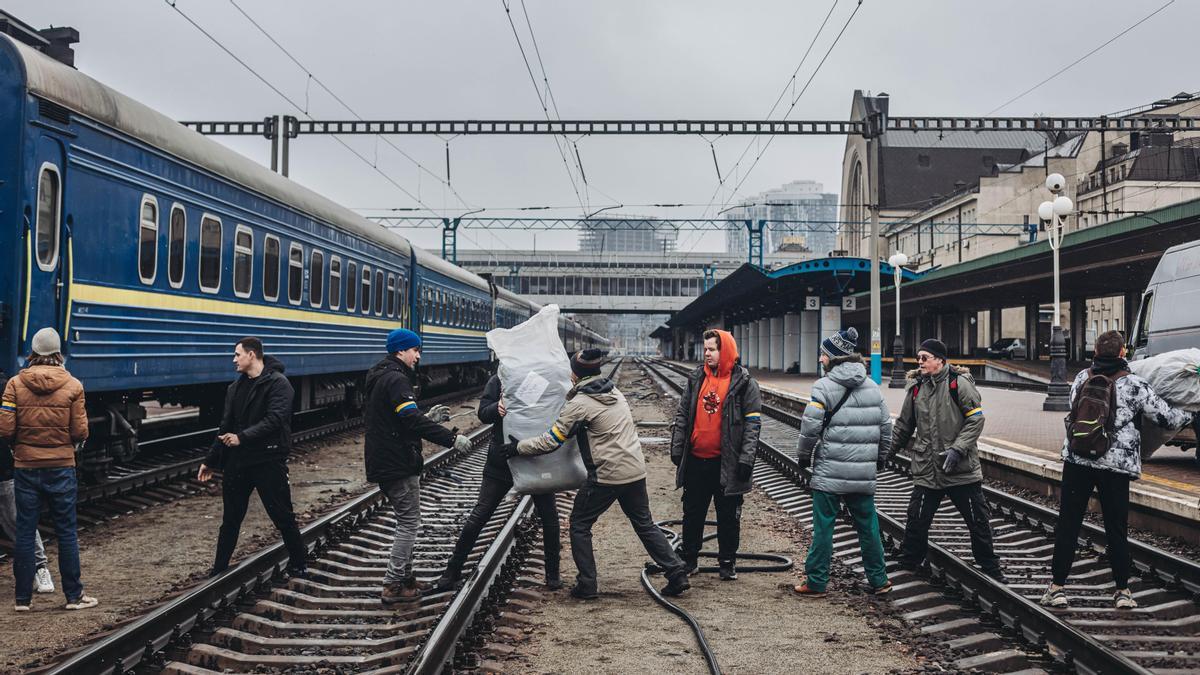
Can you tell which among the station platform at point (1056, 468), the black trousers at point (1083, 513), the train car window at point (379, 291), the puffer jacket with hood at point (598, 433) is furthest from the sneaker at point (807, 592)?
the train car window at point (379, 291)

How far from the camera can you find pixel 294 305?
51.6 feet

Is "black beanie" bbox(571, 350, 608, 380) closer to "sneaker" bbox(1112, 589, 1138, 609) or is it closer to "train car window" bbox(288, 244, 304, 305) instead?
"sneaker" bbox(1112, 589, 1138, 609)

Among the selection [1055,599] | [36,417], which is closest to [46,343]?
[36,417]

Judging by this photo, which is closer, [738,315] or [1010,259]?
[1010,259]

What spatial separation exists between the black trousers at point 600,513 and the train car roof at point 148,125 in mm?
5627

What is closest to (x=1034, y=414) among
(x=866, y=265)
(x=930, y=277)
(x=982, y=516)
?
(x=866, y=265)

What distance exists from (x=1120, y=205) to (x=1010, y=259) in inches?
1155

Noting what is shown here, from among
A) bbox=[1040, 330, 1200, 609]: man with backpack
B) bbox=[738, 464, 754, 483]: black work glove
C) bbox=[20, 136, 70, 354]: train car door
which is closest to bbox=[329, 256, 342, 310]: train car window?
bbox=[20, 136, 70, 354]: train car door

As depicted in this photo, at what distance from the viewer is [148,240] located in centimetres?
1116

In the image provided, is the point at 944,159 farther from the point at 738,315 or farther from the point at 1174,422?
the point at 1174,422

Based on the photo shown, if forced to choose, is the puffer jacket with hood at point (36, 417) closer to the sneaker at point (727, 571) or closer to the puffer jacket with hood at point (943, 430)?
the sneaker at point (727, 571)

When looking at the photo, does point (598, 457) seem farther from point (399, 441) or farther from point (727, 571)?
point (727, 571)

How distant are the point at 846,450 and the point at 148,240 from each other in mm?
7362

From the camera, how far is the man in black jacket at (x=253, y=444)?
24.5ft
